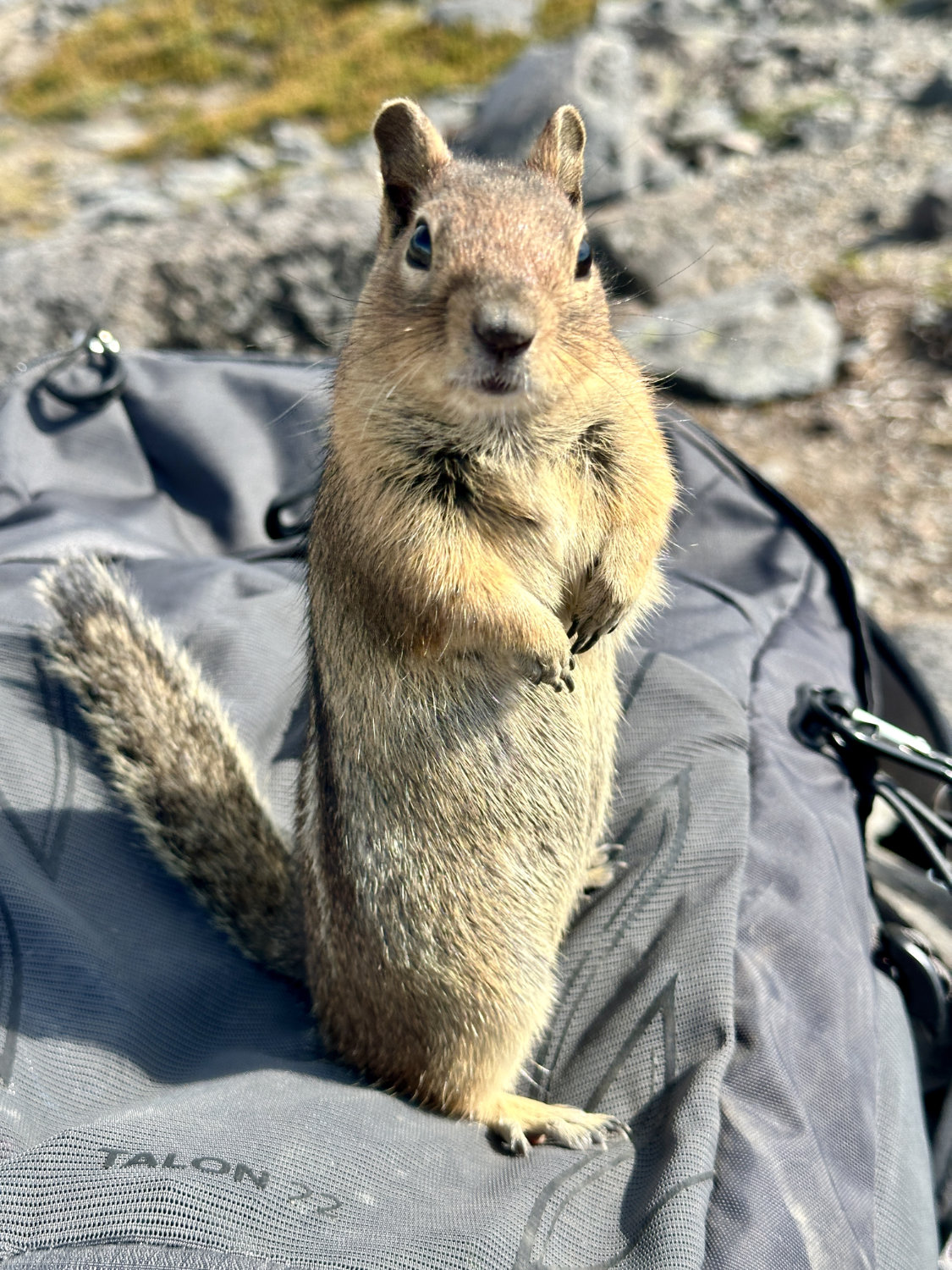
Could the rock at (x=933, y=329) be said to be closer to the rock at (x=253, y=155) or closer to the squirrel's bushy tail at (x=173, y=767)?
the squirrel's bushy tail at (x=173, y=767)

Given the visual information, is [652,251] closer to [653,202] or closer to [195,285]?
[653,202]

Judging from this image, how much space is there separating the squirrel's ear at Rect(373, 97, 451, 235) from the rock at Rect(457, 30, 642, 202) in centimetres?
718

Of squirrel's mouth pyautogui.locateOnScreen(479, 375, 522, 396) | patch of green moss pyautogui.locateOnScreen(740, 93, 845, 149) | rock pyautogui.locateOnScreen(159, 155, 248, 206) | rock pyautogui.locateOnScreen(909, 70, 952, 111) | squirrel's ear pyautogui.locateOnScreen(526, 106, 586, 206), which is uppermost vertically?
squirrel's ear pyautogui.locateOnScreen(526, 106, 586, 206)

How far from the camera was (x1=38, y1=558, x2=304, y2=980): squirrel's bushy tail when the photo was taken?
2383 millimetres

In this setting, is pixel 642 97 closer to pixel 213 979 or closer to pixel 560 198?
pixel 560 198

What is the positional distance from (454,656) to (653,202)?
23.2ft

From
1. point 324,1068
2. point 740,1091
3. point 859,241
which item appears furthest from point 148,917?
point 859,241

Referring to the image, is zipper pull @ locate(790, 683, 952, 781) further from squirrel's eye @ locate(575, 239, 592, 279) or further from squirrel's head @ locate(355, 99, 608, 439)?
squirrel's eye @ locate(575, 239, 592, 279)

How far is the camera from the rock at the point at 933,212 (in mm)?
7332

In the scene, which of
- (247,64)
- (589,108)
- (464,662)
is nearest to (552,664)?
(464,662)

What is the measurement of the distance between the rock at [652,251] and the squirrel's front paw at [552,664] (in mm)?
5813

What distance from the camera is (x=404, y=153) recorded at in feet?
7.13

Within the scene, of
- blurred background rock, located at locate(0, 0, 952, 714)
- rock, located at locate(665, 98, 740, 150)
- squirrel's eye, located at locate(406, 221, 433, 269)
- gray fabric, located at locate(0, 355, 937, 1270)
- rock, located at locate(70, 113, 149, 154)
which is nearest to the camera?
gray fabric, located at locate(0, 355, 937, 1270)

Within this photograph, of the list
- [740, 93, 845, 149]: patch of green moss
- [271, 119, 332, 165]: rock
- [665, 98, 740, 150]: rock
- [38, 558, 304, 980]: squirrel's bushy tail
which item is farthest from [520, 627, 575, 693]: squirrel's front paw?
[271, 119, 332, 165]: rock
